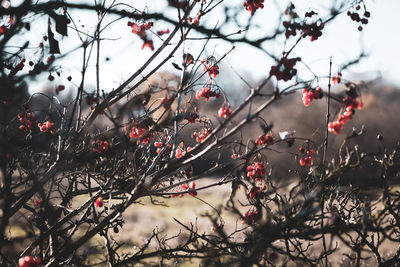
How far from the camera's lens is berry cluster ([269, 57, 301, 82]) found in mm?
2004

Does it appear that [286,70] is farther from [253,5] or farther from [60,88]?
[60,88]

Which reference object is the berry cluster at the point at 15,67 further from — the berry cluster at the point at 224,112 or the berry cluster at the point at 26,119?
the berry cluster at the point at 224,112

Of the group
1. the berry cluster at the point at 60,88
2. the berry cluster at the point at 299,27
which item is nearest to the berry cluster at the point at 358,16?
the berry cluster at the point at 299,27

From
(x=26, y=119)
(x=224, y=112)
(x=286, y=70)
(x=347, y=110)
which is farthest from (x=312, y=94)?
(x=26, y=119)

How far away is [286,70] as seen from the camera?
2.02 meters

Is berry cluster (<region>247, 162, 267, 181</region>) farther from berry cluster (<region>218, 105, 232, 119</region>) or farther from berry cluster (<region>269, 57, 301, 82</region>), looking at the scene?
berry cluster (<region>269, 57, 301, 82</region>)

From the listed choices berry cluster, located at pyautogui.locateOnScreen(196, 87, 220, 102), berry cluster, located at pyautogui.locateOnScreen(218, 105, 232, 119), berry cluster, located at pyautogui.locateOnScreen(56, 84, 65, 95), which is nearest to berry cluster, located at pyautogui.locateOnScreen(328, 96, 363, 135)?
berry cluster, located at pyautogui.locateOnScreen(218, 105, 232, 119)

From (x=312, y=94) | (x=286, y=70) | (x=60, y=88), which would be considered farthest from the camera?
(x=60, y=88)

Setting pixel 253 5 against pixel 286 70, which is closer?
pixel 286 70

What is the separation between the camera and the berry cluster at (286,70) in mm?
2004

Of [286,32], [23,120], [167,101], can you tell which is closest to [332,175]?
[286,32]

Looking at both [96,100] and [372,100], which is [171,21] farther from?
[372,100]

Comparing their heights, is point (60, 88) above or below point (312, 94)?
above

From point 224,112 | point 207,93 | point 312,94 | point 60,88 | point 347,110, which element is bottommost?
point 347,110
